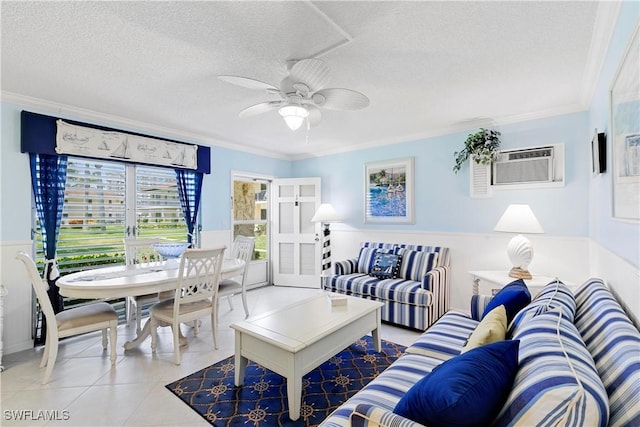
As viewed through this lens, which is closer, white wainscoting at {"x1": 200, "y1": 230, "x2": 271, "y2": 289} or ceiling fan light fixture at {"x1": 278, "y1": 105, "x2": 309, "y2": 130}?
ceiling fan light fixture at {"x1": 278, "y1": 105, "x2": 309, "y2": 130}

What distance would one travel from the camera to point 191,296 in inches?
108

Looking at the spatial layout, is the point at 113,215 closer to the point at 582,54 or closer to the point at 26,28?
the point at 26,28

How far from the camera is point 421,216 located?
419 centimetres

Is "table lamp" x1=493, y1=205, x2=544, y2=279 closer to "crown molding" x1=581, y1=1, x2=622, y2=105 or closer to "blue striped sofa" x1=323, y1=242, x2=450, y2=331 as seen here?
"blue striped sofa" x1=323, y1=242, x2=450, y2=331

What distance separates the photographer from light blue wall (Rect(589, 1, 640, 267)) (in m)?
1.32

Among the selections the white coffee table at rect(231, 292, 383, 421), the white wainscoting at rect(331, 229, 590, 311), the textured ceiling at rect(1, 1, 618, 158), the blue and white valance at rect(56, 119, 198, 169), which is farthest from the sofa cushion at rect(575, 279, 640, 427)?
the blue and white valance at rect(56, 119, 198, 169)

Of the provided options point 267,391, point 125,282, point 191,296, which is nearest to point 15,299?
point 125,282

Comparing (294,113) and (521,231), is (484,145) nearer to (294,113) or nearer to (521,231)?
(521,231)

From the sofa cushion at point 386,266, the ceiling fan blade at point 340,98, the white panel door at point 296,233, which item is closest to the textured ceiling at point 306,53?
the ceiling fan blade at point 340,98

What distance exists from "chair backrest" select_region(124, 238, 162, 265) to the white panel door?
222cm

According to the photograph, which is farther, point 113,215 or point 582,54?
point 113,215

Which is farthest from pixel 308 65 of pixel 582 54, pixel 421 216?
pixel 421 216

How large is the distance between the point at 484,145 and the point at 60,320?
4564 millimetres

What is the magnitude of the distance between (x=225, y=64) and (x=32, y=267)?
2.10 metres
